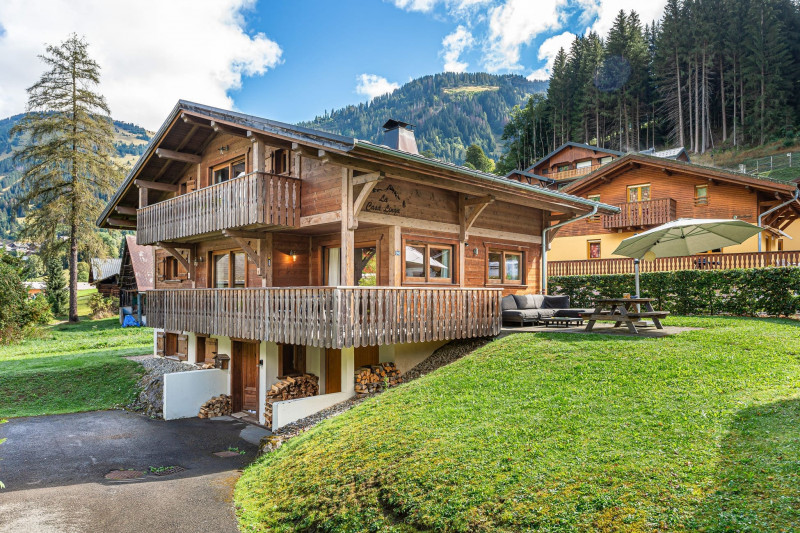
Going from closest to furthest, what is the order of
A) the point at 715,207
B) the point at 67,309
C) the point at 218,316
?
the point at 218,316, the point at 715,207, the point at 67,309

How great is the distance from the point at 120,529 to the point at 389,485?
3.73 m

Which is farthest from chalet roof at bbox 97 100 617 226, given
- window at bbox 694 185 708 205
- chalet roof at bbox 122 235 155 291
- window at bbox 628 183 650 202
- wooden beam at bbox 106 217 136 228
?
chalet roof at bbox 122 235 155 291

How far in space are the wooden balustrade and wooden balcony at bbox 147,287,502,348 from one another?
420 inches

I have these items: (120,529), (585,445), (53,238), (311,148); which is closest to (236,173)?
(311,148)

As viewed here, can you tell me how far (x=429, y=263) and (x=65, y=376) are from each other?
13784 mm

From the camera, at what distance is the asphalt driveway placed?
7152 millimetres

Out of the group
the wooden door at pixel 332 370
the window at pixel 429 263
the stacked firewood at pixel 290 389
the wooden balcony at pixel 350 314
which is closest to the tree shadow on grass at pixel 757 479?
the wooden balcony at pixel 350 314

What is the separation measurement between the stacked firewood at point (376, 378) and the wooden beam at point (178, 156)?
33.4 feet

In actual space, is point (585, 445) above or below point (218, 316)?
below

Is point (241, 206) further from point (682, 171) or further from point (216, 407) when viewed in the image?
point (682, 171)

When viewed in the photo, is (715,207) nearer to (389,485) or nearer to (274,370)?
(274,370)

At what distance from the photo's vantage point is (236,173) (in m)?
16.4

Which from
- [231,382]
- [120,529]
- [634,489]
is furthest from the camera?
[231,382]

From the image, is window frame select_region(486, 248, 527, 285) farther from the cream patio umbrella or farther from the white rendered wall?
the white rendered wall
